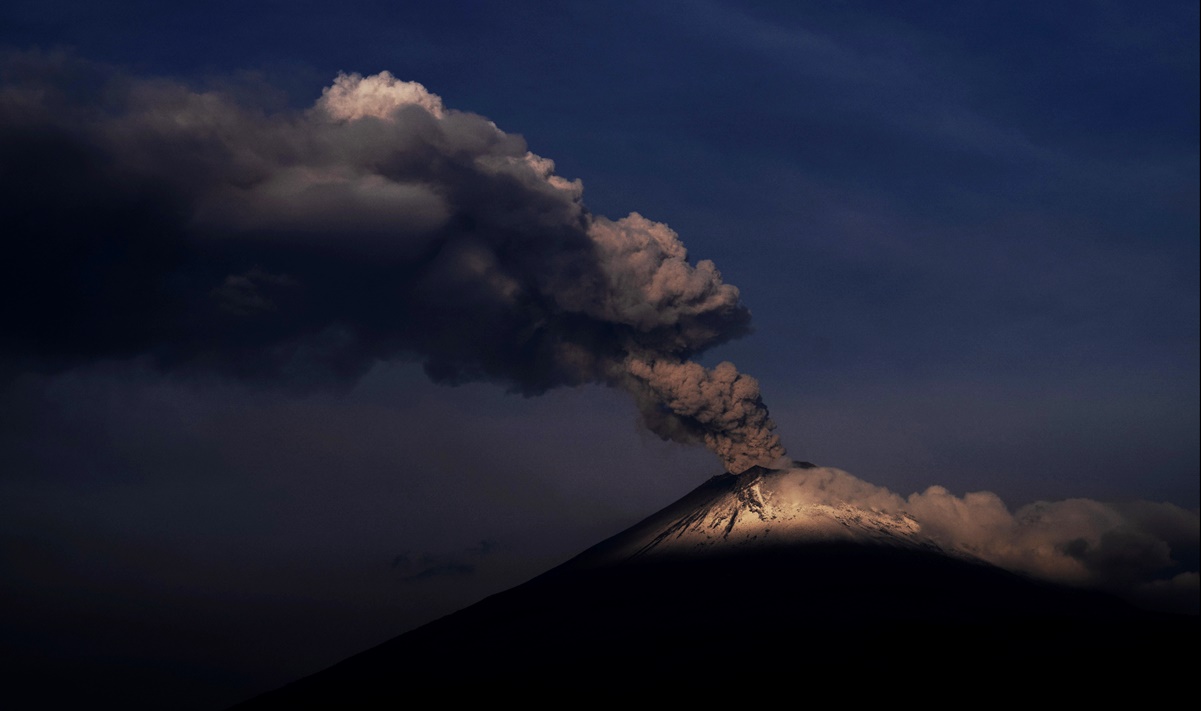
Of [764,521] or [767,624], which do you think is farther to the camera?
[764,521]

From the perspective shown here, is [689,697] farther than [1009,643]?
No

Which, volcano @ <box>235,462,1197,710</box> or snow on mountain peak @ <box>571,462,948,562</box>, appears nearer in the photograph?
volcano @ <box>235,462,1197,710</box>

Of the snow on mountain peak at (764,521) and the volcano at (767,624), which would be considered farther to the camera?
the snow on mountain peak at (764,521)

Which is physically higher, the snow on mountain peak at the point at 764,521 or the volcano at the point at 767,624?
the snow on mountain peak at the point at 764,521

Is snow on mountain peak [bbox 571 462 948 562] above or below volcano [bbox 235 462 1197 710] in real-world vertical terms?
above

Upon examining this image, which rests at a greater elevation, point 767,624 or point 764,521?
point 764,521

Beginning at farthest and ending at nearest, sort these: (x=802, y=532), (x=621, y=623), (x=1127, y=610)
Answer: (x=802, y=532), (x=1127, y=610), (x=621, y=623)

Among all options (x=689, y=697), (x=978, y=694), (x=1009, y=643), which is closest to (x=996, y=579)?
(x=1009, y=643)

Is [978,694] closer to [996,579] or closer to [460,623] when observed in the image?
[996,579]
